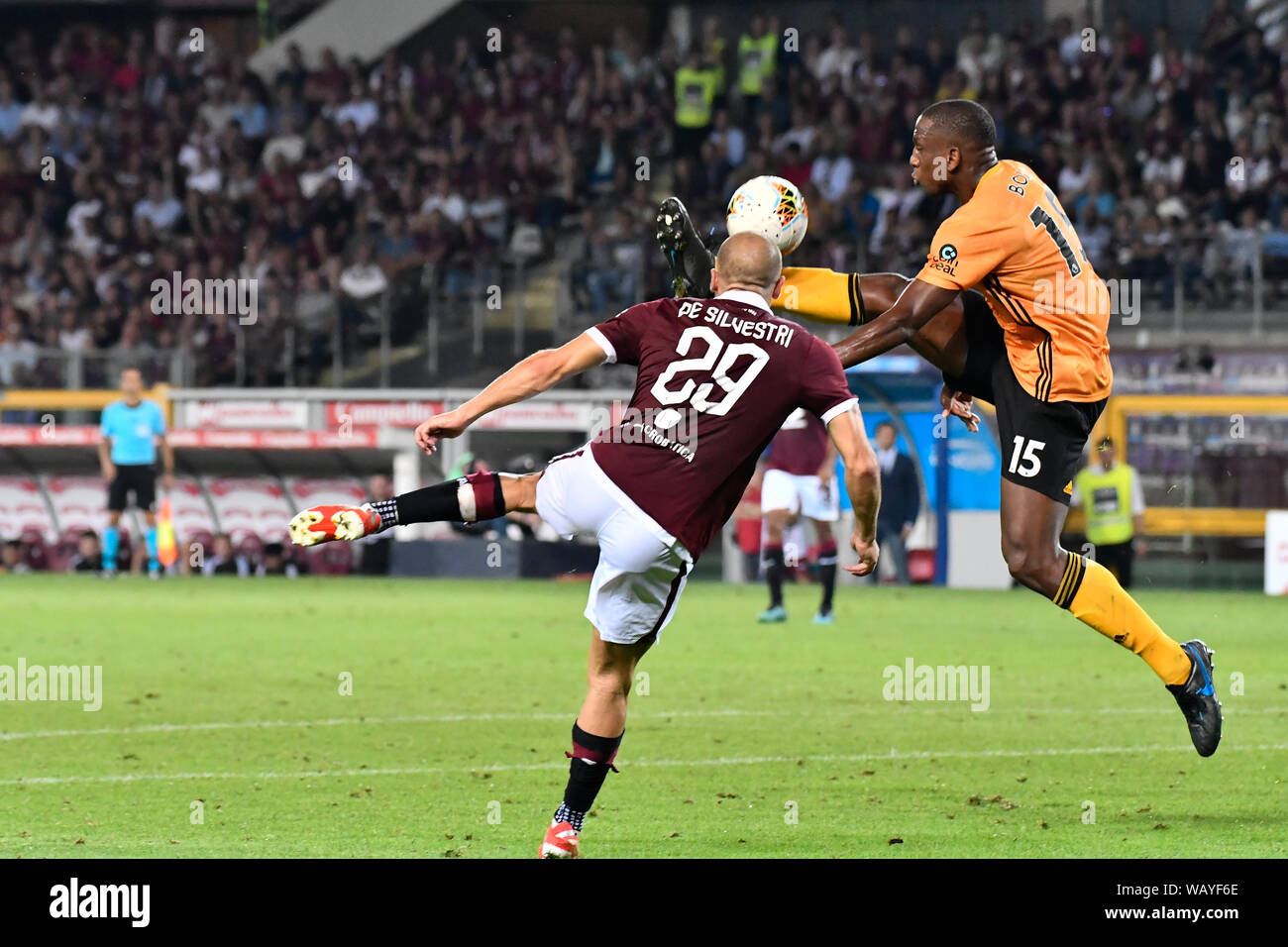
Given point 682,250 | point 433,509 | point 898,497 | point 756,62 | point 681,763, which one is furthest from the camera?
point 756,62

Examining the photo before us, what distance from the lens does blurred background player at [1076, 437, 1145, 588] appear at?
19.6 meters

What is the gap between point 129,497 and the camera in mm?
22875

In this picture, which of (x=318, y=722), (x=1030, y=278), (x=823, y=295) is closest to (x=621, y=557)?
(x=823, y=295)

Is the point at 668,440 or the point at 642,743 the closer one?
the point at 668,440

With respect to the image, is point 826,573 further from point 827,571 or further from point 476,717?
point 476,717

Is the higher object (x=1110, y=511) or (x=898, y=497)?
(x=898, y=497)

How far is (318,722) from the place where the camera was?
1009cm

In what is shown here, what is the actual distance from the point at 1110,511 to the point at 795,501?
15.4 ft

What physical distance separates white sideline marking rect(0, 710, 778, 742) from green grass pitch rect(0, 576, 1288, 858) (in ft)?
0.14

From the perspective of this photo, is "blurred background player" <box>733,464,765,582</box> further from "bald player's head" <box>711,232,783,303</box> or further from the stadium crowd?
"bald player's head" <box>711,232,783,303</box>

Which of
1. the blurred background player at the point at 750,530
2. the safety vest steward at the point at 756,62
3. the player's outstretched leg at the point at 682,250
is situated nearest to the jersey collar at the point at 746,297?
the player's outstretched leg at the point at 682,250

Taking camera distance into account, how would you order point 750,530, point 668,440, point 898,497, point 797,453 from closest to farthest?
point 668,440 → point 797,453 → point 898,497 → point 750,530

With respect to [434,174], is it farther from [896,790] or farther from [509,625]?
[896,790]
